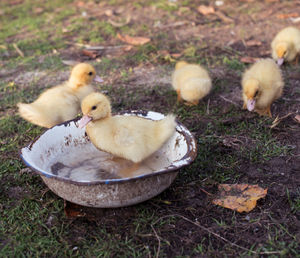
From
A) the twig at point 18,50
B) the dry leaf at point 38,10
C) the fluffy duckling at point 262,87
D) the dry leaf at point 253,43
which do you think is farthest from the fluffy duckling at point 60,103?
the dry leaf at point 38,10

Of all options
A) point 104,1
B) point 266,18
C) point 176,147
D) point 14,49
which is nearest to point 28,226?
point 176,147

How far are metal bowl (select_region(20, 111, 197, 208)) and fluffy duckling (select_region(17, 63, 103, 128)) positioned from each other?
479 mm

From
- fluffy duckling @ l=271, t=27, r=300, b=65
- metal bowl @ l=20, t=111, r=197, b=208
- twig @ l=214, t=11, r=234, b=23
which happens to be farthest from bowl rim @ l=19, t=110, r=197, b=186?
twig @ l=214, t=11, r=234, b=23

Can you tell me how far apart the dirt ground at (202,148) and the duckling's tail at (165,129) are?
404 millimetres

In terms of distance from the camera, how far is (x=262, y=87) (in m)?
4.12

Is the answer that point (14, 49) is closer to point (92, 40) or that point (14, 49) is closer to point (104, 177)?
point (92, 40)

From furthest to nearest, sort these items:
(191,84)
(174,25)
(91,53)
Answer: (174,25) < (91,53) < (191,84)

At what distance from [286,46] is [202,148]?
258 cm

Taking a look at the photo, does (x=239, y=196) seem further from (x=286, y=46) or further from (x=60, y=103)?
(x=286, y=46)

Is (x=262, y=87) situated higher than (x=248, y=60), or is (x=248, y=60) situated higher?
Answer: (x=262, y=87)

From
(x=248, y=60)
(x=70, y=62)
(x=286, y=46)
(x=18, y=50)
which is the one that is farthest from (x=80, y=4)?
(x=286, y=46)

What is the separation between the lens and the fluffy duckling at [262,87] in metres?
4.03

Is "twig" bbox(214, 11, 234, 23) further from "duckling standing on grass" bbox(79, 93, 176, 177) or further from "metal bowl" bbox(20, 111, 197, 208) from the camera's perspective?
"duckling standing on grass" bbox(79, 93, 176, 177)

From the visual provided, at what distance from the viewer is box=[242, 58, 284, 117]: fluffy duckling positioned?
13.2 feet
